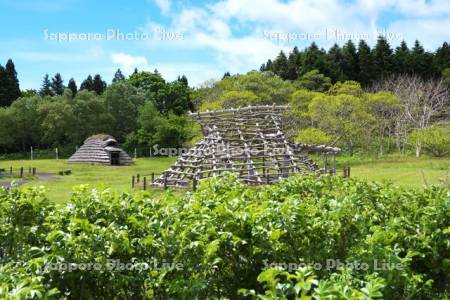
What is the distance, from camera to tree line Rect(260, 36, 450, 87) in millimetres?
57906

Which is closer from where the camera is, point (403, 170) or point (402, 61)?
point (403, 170)

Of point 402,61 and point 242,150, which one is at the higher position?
point 402,61

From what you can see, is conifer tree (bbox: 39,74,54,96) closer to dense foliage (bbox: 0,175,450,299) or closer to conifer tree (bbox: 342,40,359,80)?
conifer tree (bbox: 342,40,359,80)

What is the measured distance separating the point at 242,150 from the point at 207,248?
1970cm

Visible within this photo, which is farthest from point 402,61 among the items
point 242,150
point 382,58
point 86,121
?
point 242,150

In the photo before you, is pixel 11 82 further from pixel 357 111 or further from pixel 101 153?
pixel 357 111

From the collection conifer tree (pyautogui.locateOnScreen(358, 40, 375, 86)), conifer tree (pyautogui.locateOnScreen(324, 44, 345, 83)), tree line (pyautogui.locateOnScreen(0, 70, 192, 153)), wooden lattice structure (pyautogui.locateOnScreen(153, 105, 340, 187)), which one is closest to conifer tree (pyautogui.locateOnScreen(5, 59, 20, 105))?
tree line (pyautogui.locateOnScreen(0, 70, 192, 153))

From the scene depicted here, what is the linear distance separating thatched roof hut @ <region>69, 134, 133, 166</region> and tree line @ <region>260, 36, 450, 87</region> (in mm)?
28206

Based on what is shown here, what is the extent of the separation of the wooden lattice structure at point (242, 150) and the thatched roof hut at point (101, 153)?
53.6 feet

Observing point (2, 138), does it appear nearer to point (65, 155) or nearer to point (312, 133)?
point (65, 155)

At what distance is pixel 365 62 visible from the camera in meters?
58.9

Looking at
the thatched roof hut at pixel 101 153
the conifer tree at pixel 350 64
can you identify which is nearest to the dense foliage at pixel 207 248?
the thatched roof hut at pixel 101 153

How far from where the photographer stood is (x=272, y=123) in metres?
25.9

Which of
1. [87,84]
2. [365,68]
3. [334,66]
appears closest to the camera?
[334,66]
